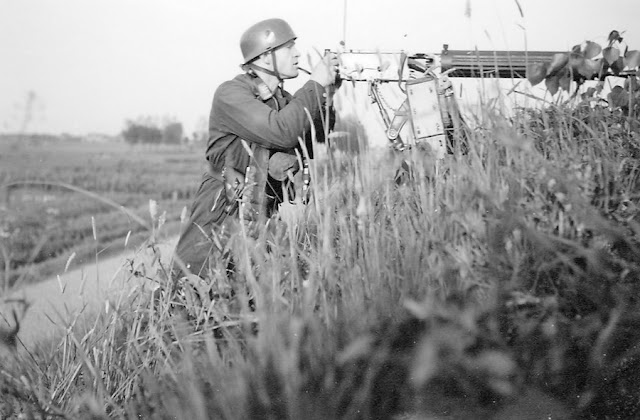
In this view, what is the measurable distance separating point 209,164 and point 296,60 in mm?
618

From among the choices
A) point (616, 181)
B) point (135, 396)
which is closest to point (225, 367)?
point (135, 396)

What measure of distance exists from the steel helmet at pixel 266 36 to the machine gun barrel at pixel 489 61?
0.74m

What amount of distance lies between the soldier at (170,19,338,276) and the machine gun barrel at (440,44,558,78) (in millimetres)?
620

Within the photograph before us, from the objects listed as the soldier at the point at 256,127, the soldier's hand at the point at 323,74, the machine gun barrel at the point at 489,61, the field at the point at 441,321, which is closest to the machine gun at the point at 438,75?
the machine gun barrel at the point at 489,61

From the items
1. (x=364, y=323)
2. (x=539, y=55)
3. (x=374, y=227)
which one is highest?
(x=539, y=55)

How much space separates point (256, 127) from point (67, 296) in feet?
3.09

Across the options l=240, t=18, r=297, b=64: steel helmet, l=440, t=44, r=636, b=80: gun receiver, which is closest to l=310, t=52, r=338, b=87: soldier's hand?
l=240, t=18, r=297, b=64: steel helmet

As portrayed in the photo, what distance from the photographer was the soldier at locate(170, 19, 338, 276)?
8.95 feet

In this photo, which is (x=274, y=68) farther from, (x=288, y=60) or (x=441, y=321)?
(x=441, y=321)

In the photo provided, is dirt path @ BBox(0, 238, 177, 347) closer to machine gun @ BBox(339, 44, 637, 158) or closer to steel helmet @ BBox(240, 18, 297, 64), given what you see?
steel helmet @ BBox(240, 18, 297, 64)

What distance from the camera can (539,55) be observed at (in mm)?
2916

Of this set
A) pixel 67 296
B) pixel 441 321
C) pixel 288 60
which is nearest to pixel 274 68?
pixel 288 60

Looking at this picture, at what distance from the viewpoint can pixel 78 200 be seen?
9.45m

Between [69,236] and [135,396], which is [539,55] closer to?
[135,396]
